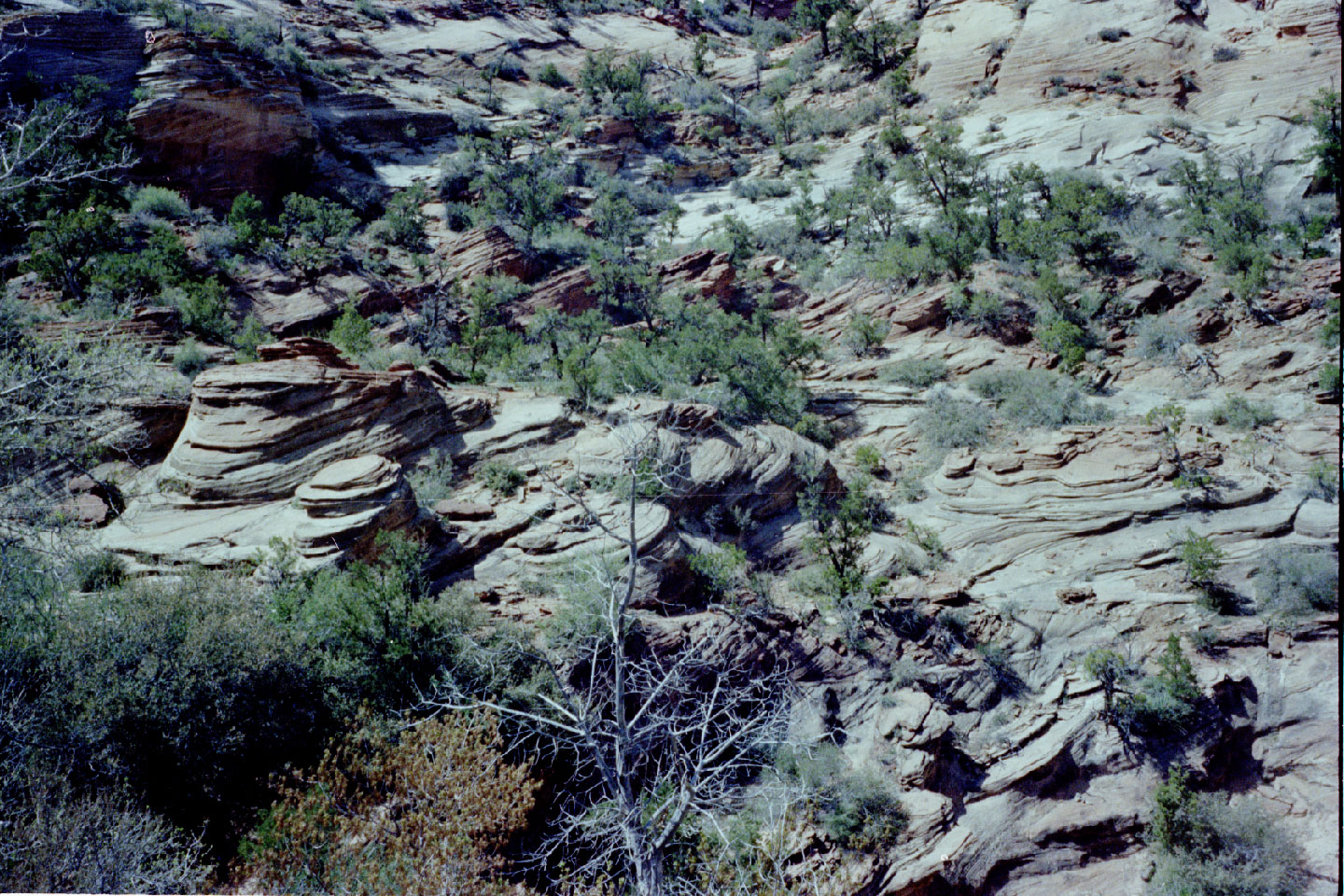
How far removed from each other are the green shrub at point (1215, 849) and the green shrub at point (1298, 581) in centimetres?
287

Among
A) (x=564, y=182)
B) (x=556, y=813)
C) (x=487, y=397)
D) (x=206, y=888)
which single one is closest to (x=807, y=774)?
(x=556, y=813)

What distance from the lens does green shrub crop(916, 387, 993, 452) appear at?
45.8ft

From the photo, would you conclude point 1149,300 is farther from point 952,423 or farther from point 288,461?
point 288,461

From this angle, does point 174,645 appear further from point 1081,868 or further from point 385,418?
point 1081,868

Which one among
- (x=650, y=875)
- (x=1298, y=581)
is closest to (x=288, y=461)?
(x=650, y=875)

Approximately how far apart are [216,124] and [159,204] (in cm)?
481

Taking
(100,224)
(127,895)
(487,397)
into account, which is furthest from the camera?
(100,224)

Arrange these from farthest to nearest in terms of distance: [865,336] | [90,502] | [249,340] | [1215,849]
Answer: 1. [865,336]
2. [249,340]
3. [90,502]
4. [1215,849]

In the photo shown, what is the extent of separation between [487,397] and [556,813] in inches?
268

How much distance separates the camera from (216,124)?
23703 mm

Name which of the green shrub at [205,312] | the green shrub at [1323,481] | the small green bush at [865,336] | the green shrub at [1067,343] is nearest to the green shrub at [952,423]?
the green shrub at [1067,343]

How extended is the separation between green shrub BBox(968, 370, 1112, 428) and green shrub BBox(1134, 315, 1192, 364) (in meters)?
2.07

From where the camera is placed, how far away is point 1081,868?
767 centimetres

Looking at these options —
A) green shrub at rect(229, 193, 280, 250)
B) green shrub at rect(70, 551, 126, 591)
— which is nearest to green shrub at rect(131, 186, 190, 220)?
green shrub at rect(229, 193, 280, 250)
